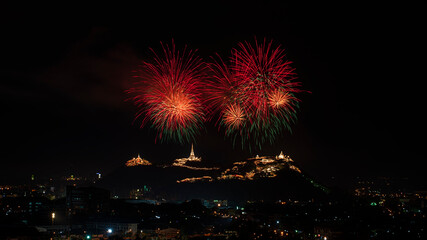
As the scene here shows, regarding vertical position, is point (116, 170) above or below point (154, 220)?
above

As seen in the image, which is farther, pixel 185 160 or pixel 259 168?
pixel 185 160

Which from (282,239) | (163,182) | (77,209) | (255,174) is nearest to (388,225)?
(282,239)

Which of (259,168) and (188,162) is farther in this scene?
(188,162)

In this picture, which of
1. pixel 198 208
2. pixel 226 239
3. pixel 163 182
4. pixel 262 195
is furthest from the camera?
pixel 163 182

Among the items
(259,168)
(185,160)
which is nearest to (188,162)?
(185,160)

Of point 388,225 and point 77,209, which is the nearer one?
point 388,225

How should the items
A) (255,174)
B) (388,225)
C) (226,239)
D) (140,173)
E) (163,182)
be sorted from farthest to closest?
(140,173) → (163,182) → (255,174) → (388,225) → (226,239)

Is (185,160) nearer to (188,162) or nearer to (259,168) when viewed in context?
(188,162)

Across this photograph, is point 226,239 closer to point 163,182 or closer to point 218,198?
point 218,198

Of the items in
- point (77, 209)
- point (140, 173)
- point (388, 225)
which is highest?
point (140, 173)
